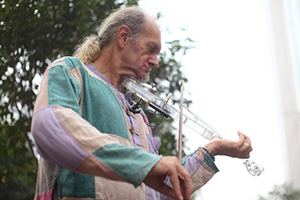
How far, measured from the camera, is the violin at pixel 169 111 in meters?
1.27

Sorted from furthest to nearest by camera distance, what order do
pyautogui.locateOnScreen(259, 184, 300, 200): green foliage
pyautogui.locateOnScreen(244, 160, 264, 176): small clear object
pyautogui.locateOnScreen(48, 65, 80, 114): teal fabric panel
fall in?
pyautogui.locateOnScreen(259, 184, 300, 200): green foliage → pyautogui.locateOnScreen(244, 160, 264, 176): small clear object → pyautogui.locateOnScreen(48, 65, 80, 114): teal fabric panel

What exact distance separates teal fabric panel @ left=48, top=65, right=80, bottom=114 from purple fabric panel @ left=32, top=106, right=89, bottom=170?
0.20 feet

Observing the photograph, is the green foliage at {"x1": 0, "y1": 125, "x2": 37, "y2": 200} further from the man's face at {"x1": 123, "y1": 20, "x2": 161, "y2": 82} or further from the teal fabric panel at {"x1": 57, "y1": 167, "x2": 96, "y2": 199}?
the teal fabric panel at {"x1": 57, "y1": 167, "x2": 96, "y2": 199}

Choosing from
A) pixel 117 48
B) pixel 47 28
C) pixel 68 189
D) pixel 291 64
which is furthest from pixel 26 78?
pixel 291 64

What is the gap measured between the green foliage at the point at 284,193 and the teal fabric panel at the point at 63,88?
115 inches

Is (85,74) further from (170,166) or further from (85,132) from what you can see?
(170,166)

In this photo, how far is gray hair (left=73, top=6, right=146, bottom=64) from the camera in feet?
4.30

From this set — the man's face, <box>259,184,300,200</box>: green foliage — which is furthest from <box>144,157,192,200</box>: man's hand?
<box>259,184,300,200</box>: green foliage

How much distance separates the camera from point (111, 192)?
0.94m

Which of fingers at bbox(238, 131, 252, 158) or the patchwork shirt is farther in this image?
fingers at bbox(238, 131, 252, 158)

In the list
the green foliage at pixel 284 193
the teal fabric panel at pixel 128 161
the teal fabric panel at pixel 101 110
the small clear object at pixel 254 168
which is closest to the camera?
the teal fabric panel at pixel 128 161

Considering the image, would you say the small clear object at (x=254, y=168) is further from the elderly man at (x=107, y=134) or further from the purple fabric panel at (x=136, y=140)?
the purple fabric panel at (x=136, y=140)

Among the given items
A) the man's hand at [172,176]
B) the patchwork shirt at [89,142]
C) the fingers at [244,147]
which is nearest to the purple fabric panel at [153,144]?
the patchwork shirt at [89,142]

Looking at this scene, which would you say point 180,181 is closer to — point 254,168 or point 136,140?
point 136,140
